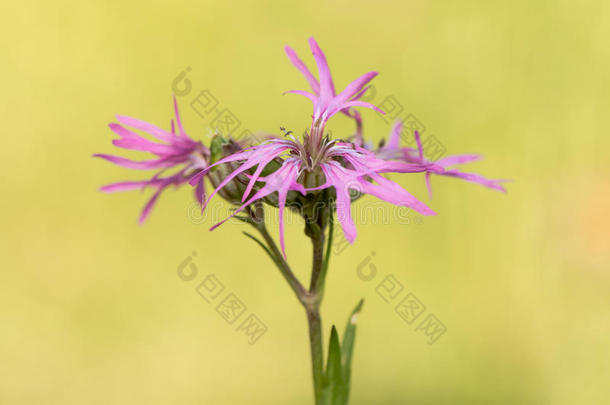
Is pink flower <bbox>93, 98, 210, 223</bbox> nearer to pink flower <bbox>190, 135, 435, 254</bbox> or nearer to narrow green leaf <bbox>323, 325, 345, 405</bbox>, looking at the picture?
pink flower <bbox>190, 135, 435, 254</bbox>

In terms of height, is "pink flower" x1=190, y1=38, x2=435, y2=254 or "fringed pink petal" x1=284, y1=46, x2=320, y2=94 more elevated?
"fringed pink petal" x1=284, y1=46, x2=320, y2=94

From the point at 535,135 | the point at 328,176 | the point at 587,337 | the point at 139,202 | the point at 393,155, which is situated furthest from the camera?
the point at 139,202

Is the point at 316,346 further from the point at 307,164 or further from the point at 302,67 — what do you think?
the point at 302,67

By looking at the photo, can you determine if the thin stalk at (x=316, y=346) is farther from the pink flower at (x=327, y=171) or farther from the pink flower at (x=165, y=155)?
the pink flower at (x=165, y=155)

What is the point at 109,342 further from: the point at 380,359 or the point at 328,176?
the point at 328,176

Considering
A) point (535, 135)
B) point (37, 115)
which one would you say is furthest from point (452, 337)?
point (37, 115)

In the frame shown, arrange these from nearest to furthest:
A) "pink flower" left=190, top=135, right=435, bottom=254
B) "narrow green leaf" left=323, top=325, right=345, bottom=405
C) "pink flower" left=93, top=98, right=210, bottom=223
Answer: "pink flower" left=190, top=135, right=435, bottom=254
"narrow green leaf" left=323, top=325, right=345, bottom=405
"pink flower" left=93, top=98, right=210, bottom=223

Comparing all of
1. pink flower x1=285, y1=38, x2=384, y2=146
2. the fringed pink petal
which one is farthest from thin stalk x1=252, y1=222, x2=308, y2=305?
the fringed pink petal

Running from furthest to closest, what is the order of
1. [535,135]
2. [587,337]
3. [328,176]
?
[535,135] < [587,337] < [328,176]

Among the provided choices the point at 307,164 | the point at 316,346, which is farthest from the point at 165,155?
the point at 316,346

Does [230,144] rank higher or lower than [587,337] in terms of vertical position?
higher

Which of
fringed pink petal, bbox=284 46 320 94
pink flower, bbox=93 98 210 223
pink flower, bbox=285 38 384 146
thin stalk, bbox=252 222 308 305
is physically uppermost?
pink flower, bbox=93 98 210 223
